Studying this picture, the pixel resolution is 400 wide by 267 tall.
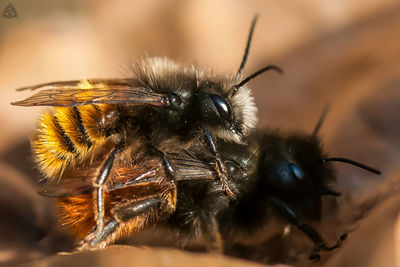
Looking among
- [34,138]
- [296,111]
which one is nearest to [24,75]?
[34,138]

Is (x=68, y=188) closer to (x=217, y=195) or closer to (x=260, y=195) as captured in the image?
(x=217, y=195)

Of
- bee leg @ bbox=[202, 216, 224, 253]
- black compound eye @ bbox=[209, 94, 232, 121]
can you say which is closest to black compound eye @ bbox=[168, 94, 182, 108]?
black compound eye @ bbox=[209, 94, 232, 121]

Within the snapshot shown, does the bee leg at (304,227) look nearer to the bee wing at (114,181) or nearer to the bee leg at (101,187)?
the bee wing at (114,181)

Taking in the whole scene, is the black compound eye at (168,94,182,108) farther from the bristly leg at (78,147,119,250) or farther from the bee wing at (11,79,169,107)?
the bristly leg at (78,147,119,250)

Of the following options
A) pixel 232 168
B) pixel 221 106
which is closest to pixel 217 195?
pixel 232 168

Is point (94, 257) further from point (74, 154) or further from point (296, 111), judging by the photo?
point (296, 111)

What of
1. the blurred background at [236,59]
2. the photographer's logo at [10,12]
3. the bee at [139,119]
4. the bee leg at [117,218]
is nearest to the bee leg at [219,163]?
the bee at [139,119]
